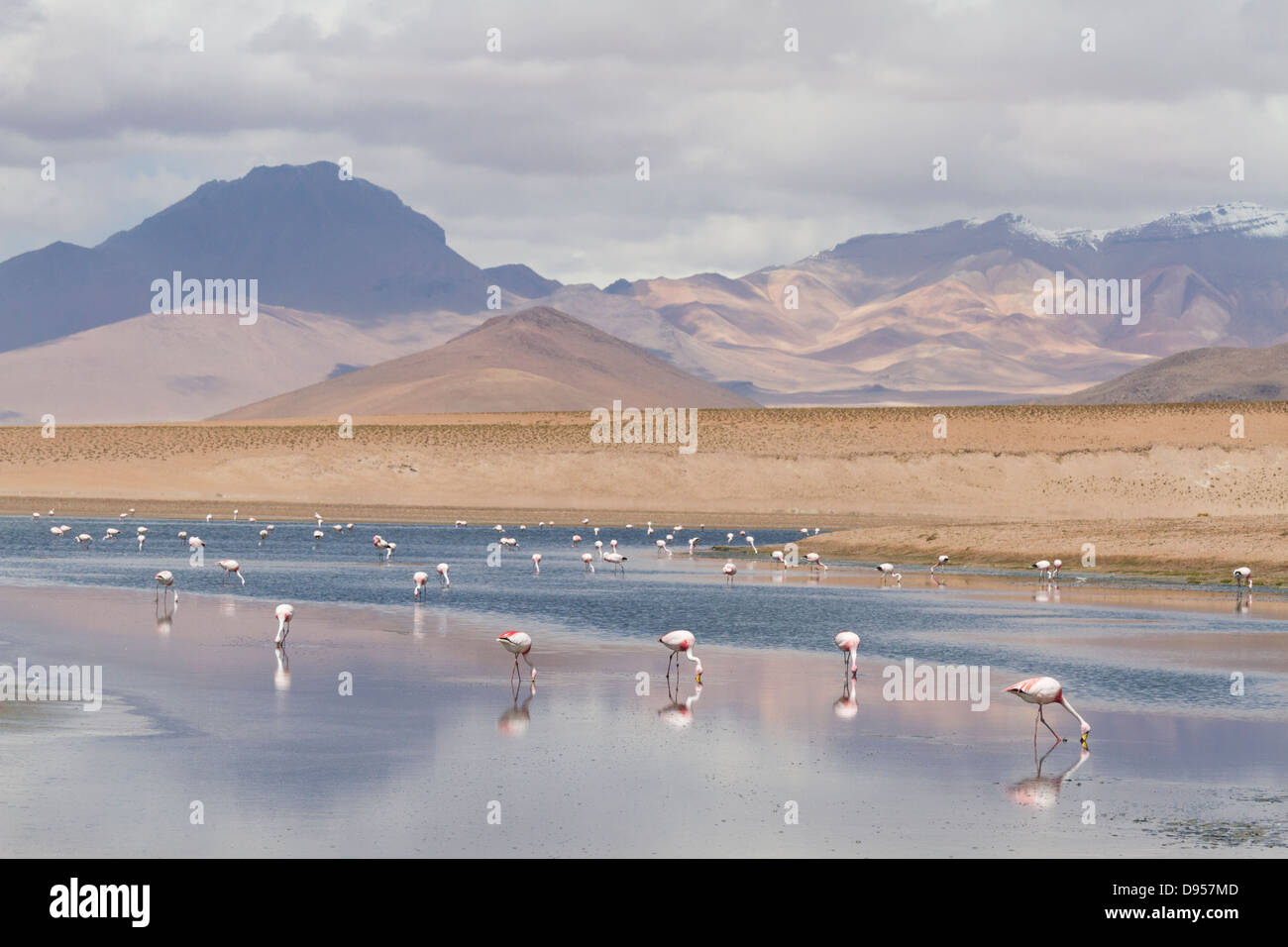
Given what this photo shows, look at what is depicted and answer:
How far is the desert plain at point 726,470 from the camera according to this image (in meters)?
91.2

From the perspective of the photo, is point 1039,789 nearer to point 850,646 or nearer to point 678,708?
point 678,708

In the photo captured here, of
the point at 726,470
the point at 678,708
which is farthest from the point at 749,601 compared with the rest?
the point at 726,470

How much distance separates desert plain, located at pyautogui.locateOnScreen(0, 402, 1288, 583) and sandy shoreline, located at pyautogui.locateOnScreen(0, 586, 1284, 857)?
52.9 meters

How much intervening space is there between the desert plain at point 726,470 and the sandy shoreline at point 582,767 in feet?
174

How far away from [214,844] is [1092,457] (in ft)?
293

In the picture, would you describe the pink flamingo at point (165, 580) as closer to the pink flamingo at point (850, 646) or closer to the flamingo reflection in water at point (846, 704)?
the pink flamingo at point (850, 646)

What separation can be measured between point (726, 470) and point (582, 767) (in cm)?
8343

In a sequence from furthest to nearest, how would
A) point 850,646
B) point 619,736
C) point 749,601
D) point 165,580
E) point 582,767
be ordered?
point 749,601 → point 165,580 → point 850,646 → point 619,736 → point 582,767

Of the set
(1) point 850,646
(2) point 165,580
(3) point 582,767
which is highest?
(2) point 165,580

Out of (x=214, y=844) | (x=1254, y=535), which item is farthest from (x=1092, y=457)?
(x=214, y=844)

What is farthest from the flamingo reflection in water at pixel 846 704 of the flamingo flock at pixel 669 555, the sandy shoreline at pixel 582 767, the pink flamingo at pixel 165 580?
the pink flamingo at pixel 165 580

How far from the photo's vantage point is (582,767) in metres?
19.0

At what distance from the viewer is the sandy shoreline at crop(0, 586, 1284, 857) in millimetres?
15406
